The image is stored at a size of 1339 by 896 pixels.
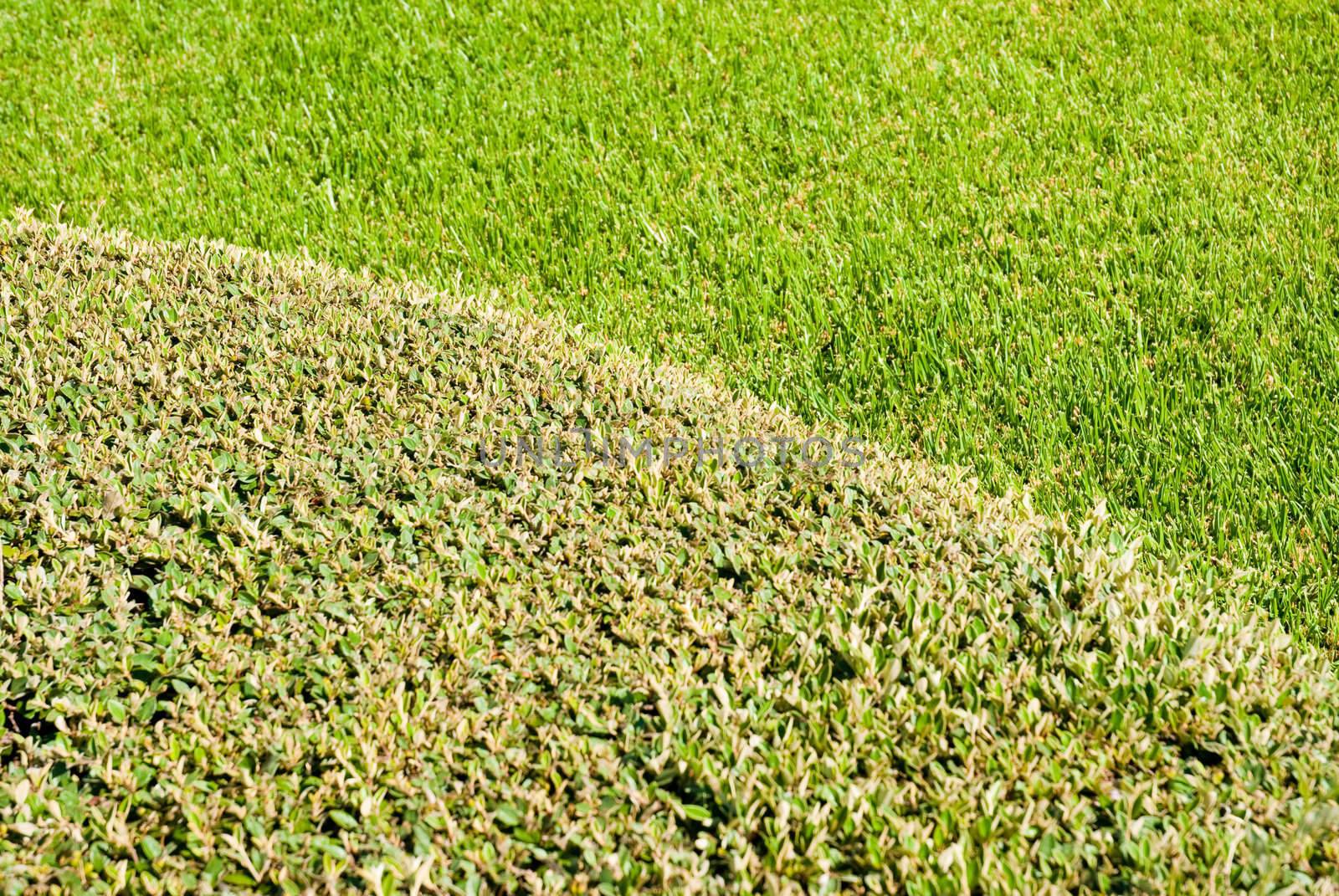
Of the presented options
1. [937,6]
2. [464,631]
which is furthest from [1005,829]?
[937,6]

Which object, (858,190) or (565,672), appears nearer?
(565,672)

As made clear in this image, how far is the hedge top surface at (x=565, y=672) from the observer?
209 cm

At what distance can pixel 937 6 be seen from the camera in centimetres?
711

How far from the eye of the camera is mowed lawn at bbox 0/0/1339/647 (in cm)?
439

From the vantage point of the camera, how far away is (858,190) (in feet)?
18.8

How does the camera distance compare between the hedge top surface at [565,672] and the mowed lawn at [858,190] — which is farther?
the mowed lawn at [858,190]

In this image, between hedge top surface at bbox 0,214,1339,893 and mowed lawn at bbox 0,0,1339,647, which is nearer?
hedge top surface at bbox 0,214,1339,893

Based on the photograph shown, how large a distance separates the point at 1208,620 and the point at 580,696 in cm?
145

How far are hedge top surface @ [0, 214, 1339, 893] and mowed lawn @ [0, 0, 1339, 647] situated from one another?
1.32 meters

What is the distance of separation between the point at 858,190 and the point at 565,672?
3.94 metres

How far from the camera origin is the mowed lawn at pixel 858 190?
14.4ft

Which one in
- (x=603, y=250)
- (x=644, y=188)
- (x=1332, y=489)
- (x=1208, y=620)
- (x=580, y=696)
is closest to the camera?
(x=580, y=696)

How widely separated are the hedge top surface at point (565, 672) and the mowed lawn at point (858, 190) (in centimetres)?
132

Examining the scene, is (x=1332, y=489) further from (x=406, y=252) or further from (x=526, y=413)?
(x=406, y=252)
